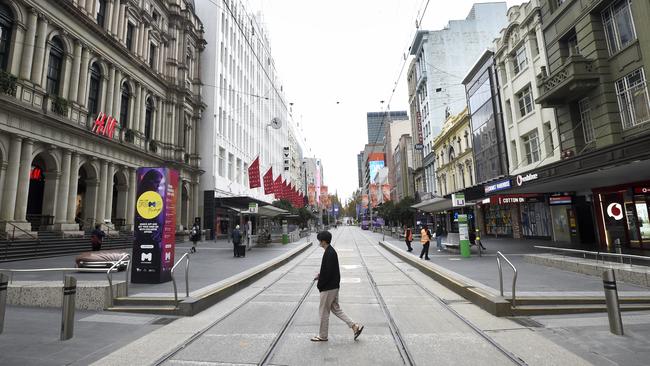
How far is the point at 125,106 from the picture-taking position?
30.1 meters

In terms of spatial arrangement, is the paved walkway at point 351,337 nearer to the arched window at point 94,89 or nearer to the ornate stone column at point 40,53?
the ornate stone column at point 40,53

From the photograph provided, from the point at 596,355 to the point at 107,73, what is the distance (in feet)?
104

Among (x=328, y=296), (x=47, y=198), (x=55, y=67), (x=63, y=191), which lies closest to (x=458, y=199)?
(x=328, y=296)

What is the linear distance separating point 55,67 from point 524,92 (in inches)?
1290

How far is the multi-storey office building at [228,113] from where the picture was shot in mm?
40875

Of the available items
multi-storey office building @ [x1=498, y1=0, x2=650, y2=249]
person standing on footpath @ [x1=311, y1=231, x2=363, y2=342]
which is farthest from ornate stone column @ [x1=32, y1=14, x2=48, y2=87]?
multi-storey office building @ [x1=498, y1=0, x2=650, y2=249]

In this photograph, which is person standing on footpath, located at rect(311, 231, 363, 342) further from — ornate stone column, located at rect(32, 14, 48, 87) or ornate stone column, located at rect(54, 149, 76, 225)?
ornate stone column, located at rect(32, 14, 48, 87)

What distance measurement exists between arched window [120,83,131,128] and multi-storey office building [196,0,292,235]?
11370mm

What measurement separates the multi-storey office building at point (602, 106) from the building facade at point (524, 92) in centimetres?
248

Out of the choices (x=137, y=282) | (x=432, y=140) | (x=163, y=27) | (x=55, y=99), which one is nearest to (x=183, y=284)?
(x=137, y=282)

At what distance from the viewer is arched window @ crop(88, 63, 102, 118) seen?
2552cm

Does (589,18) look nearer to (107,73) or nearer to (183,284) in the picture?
(183,284)

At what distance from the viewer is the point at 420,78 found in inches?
2085

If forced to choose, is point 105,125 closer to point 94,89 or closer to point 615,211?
point 94,89
